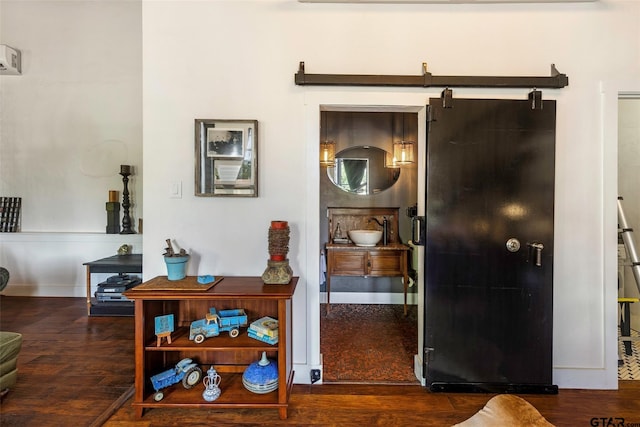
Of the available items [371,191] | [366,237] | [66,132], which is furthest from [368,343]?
[66,132]

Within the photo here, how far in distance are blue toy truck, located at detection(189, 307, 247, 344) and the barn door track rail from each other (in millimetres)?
1627

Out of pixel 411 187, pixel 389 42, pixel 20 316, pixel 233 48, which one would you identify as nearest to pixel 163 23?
pixel 233 48

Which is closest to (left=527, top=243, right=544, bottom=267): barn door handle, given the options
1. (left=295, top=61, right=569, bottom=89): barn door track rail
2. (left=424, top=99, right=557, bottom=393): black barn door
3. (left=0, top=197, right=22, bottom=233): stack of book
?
(left=424, top=99, right=557, bottom=393): black barn door

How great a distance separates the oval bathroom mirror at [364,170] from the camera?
361 centimetres

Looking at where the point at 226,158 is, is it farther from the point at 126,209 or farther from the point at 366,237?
the point at 126,209

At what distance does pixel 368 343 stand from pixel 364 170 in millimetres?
Answer: 1980

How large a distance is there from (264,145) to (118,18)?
3427 millimetres

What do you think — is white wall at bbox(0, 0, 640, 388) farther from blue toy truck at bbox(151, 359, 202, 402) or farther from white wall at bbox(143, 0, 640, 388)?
blue toy truck at bbox(151, 359, 202, 402)

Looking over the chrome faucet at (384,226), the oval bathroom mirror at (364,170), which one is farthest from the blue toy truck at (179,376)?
the oval bathroom mirror at (364,170)

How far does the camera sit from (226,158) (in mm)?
2033

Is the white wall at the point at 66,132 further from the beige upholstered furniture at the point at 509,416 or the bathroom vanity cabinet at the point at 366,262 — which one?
the beige upholstered furniture at the point at 509,416

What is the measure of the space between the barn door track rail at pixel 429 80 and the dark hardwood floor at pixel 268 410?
6.87 ft

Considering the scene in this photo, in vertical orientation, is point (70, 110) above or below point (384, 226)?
above

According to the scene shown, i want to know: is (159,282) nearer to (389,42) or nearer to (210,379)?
(210,379)
